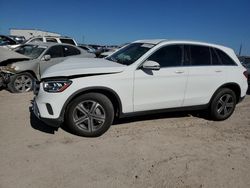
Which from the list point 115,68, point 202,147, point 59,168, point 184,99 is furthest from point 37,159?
point 184,99

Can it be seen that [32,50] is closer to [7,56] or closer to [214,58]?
[7,56]

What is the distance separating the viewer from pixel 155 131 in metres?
5.56

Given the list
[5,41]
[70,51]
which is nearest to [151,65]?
[70,51]

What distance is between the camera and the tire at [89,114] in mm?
4807

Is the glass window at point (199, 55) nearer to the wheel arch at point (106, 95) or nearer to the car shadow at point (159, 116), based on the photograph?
the car shadow at point (159, 116)

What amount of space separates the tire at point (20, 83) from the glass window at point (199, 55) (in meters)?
4.95

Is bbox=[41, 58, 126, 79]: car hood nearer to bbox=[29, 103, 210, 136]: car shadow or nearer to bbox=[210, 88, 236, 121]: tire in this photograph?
bbox=[29, 103, 210, 136]: car shadow

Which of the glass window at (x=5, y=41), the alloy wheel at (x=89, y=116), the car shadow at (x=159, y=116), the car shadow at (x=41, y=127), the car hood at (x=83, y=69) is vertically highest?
the car hood at (x=83, y=69)

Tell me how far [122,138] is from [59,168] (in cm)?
152

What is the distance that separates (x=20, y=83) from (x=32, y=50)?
1.89m

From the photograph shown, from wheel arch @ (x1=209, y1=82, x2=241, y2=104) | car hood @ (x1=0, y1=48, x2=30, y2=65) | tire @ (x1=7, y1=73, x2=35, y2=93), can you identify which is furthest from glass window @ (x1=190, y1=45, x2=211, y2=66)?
car hood @ (x1=0, y1=48, x2=30, y2=65)

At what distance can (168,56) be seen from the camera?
5.67 metres

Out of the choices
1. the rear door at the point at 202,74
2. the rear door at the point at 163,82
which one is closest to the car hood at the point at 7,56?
the rear door at the point at 163,82

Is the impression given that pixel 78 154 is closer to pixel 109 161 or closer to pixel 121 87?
pixel 109 161
